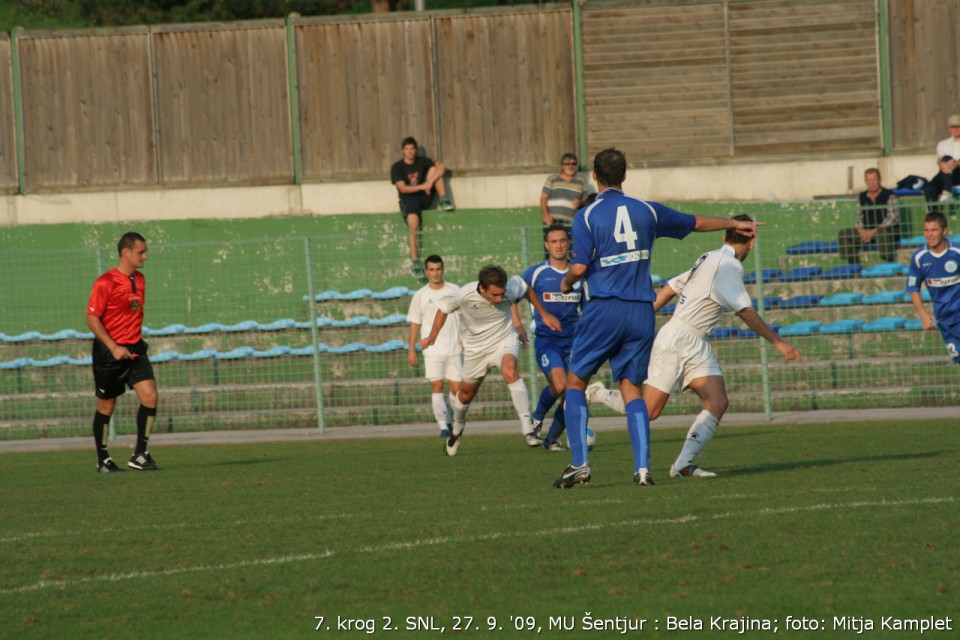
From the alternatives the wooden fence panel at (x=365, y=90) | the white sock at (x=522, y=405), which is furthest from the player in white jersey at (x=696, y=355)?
the wooden fence panel at (x=365, y=90)

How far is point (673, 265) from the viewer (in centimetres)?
1895

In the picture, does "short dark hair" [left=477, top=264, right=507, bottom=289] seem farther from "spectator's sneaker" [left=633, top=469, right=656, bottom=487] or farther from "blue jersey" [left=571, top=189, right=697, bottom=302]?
"spectator's sneaker" [left=633, top=469, right=656, bottom=487]

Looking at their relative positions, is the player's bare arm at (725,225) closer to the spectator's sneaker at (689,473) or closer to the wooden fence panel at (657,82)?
the spectator's sneaker at (689,473)

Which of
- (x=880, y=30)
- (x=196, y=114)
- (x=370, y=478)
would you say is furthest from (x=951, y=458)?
(x=196, y=114)

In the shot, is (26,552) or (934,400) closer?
(26,552)

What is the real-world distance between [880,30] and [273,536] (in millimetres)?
16462

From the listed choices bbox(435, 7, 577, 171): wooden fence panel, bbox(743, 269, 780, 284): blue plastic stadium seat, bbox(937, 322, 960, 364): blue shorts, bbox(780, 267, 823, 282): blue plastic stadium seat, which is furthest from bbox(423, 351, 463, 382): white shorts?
bbox(435, 7, 577, 171): wooden fence panel

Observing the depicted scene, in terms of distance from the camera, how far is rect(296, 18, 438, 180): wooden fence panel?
2166cm

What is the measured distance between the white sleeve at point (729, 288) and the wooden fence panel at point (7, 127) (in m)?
16.1

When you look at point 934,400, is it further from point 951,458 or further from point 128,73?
point 128,73

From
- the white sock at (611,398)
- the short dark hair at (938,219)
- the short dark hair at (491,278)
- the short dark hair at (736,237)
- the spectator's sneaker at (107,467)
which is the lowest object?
the spectator's sneaker at (107,467)

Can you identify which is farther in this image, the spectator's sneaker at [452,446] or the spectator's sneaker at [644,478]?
the spectator's sneaker at [452,446]

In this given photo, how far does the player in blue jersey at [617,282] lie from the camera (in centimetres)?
869

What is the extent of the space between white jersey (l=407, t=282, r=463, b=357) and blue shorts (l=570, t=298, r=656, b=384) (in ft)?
20.6
